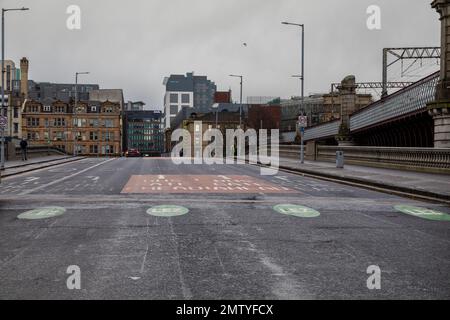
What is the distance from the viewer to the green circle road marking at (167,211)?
11500 mm

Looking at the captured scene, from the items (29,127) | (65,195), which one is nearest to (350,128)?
(65,195)

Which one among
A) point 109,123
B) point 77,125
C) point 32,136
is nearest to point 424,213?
point 109,123

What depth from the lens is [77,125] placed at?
129250 millimetres

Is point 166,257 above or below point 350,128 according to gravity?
below

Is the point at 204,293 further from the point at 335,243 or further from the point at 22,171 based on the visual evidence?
the point at 22,171

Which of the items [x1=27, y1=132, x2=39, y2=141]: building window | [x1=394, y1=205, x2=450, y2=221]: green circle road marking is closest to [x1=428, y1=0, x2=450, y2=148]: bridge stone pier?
[x1=394, y1=205, x2=450, y2=221]: green circle road marking

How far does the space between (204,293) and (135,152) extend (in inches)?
3219

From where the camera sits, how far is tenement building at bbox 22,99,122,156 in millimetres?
124062

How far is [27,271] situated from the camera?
637 cm

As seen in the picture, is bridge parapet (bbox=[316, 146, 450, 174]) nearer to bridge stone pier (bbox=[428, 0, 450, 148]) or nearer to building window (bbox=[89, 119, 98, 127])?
bridge stone pier (bbox=[428, 0, 450, 148])

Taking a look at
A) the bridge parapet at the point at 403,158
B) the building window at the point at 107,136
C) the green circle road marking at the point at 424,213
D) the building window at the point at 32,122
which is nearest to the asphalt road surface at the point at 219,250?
the green circle road marking at the point at 424,213

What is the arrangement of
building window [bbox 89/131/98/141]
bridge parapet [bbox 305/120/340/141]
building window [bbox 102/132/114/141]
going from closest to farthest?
1. bridge parapet [bbox 305/120/340/141]
2. building window [bbox 89/131/98/141]
3. building window [bbox 102/132/114/141]

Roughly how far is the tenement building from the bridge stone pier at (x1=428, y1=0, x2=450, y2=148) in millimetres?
107710

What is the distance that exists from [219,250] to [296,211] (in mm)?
5045
